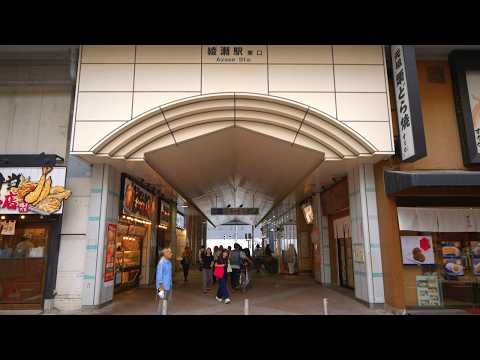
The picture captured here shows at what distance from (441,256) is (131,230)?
34.5 feet

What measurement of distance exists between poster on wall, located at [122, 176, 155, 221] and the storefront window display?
28.2ft

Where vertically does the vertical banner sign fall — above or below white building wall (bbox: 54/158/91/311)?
above

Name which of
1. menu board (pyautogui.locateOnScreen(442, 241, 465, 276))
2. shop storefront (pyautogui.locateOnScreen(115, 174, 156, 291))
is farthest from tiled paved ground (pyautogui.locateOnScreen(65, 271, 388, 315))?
menu board (pyautogui.locateOnScreen(442, 241, 465, 276))

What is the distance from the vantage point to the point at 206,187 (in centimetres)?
1652

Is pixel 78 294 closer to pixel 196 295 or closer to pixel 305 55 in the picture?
pixel 196 295

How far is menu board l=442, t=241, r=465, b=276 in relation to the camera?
9047 mm

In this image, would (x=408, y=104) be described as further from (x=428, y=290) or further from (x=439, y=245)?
(x=428, y=290)

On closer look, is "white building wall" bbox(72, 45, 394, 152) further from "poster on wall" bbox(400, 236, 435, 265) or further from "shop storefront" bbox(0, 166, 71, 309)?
"poster on wall" bbox(400, 236, 435, 265)

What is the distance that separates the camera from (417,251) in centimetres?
905

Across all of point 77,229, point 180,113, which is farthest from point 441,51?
point 77,229

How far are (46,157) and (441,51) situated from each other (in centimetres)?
1226

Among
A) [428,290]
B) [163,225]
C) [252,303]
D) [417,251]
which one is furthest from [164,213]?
[428,290]

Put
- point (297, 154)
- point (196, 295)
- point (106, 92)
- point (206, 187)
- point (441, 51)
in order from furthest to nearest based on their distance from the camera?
point (206, 187)
point (196, 295)
point (297, 154)
point (441, 51)
point (106, 92)

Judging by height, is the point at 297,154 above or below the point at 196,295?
above
